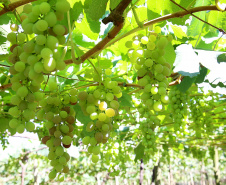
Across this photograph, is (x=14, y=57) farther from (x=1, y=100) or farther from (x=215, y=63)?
(x=1, y=100)

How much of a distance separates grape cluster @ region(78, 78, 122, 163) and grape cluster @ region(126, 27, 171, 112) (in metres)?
0.11

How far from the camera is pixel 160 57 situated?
81 cm

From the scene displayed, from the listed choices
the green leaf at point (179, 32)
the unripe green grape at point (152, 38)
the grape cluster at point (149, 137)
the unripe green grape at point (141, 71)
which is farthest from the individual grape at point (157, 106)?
the grape cluster at point (149, 137)

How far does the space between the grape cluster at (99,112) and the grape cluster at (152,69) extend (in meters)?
0.11

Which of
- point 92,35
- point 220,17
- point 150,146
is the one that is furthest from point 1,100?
point 220,17

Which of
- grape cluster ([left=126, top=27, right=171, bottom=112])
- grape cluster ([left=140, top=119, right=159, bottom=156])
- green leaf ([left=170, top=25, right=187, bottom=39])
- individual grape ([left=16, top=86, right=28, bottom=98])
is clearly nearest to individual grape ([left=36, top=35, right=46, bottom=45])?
individual grape ([left=16, top=86, right=28, bottom=98])

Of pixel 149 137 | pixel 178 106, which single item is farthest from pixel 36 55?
pixel 149 137

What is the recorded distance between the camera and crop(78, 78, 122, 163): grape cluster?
0.75m

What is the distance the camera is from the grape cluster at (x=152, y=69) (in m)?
0.75

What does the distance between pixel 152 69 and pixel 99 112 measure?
23 cm

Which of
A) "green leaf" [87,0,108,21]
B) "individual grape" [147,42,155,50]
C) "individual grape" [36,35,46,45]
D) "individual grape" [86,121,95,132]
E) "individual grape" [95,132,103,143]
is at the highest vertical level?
"green leaf" [87,0,108,21]

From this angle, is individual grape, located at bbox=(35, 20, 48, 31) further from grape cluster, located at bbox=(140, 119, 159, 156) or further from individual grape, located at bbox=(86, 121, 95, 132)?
grape cluster, located at bbox=(140, 119, 159, 156)

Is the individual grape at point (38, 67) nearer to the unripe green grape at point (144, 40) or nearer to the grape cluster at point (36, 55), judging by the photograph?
the grape cluster at point (36, 55)

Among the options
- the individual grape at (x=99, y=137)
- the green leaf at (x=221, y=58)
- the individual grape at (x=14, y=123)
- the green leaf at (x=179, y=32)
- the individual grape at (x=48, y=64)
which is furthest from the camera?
the green leaf at (x=179, y=32)
